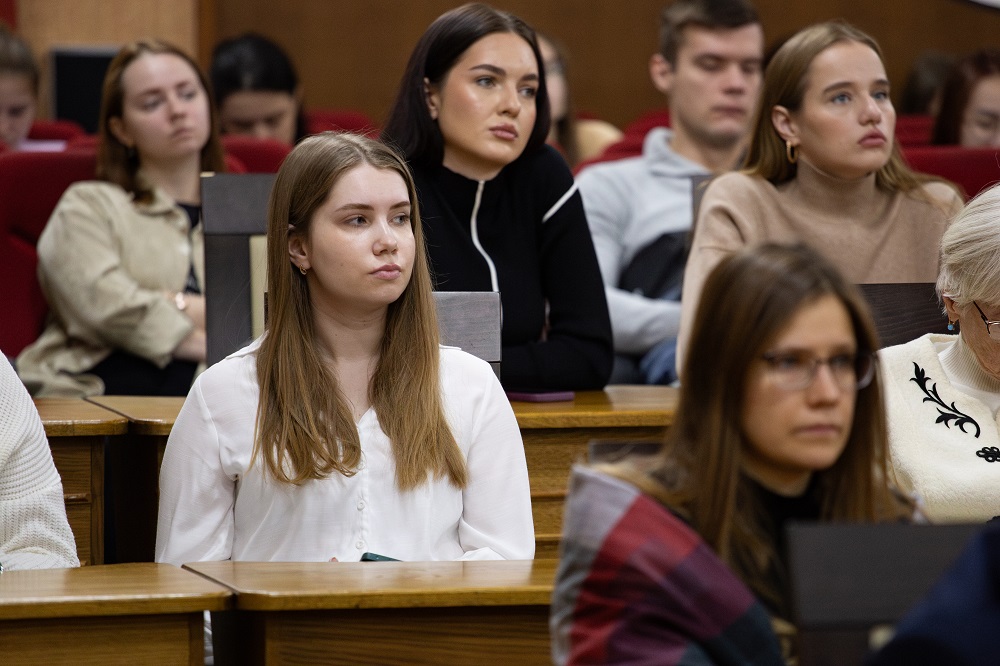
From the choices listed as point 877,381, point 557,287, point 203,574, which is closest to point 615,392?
point 557,287

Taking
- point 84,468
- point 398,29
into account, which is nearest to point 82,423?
point 84,468

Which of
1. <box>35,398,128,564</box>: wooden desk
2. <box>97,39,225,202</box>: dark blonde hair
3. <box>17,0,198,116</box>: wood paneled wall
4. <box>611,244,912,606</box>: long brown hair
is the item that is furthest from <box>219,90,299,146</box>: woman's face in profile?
<box>611,244,912,606</box>: long brown hair

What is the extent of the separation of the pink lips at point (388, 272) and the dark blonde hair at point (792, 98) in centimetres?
111

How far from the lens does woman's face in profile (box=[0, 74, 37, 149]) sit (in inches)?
177

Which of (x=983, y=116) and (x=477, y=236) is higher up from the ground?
(x=983, y=116)

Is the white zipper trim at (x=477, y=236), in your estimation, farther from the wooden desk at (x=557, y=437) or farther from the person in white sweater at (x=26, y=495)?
the person in white sweater at (x=26, y=495)

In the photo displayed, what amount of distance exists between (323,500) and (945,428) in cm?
92

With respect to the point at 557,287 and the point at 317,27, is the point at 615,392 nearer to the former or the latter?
the point at 557,287

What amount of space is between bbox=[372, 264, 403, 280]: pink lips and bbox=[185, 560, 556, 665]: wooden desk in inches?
21.5

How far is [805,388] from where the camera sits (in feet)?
4.26

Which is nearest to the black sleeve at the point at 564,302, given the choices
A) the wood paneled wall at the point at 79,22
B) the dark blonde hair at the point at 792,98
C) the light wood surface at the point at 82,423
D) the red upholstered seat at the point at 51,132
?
the dark blonde hair at the point at 792,98

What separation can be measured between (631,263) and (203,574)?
2.24 meters

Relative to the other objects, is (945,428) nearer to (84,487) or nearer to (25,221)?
(84,487)

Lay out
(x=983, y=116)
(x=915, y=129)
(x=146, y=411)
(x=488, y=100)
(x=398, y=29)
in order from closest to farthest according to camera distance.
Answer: (x=146, y=411), (x=488, y=100), (x=983, y=116), (x=915, y=129), (x=398, y=29)
